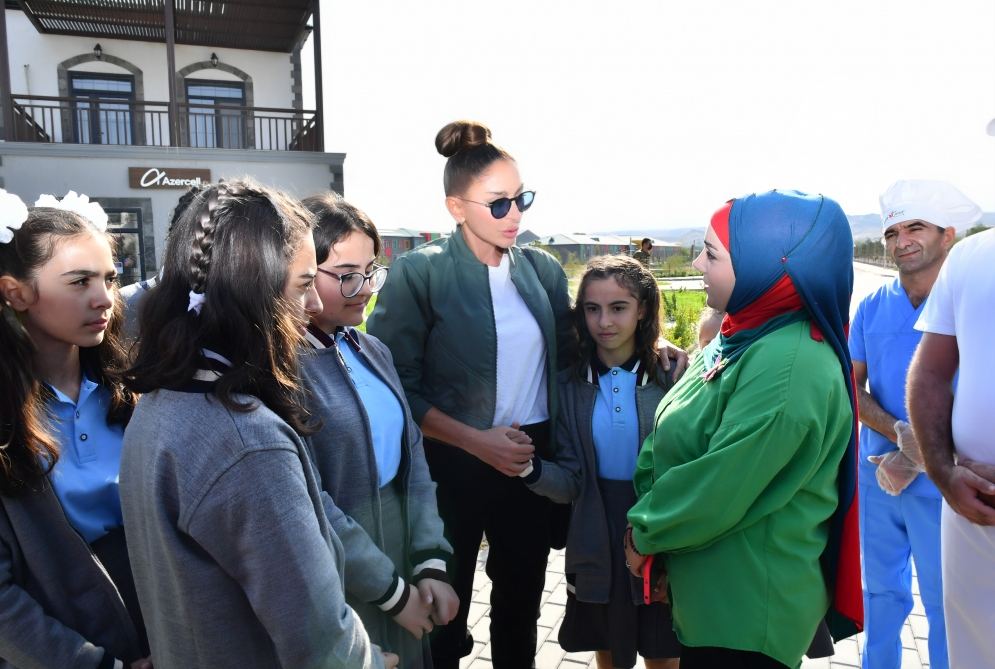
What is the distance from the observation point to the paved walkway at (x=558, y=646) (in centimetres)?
319

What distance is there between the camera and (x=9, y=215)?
179 cm

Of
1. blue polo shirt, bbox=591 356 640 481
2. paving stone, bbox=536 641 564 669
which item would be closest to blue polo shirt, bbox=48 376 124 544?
blue polo shirt, bbox=591 356 640 481

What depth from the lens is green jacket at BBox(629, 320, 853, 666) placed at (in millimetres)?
1695

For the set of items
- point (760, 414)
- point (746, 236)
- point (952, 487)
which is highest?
point (746, 236)

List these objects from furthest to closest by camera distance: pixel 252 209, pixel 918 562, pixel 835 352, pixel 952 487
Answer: pixel 918 562 < pixel 952 487 < pixel 835 352 < pixel 252 209

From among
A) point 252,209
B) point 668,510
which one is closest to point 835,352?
point 668,510

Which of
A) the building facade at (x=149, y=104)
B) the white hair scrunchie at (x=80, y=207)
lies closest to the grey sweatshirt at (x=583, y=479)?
the white hair scrunchie at (x=80, y=207)

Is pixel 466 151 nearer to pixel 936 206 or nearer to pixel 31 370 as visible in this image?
pixel 31 370

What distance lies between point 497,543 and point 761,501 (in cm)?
126

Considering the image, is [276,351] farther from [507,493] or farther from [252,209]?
[507,493]

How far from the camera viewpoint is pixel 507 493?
2.71 metres

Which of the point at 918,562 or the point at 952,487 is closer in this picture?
the point at 952,487

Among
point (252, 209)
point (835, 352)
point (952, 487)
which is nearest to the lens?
point (252, 209)

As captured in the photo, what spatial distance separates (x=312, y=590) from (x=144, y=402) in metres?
0.49
